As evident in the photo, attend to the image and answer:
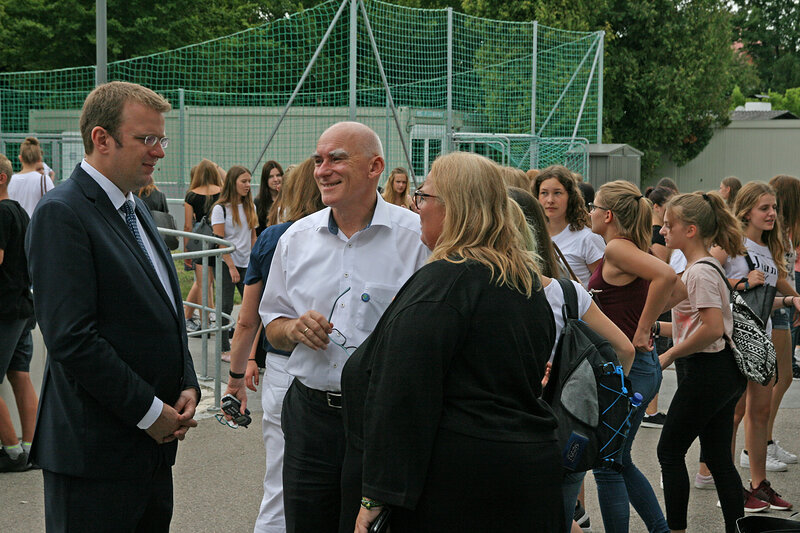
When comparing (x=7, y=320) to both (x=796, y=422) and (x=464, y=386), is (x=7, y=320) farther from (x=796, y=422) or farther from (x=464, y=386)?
(x=796, y=422)

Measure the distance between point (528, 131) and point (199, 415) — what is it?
14.6 meters

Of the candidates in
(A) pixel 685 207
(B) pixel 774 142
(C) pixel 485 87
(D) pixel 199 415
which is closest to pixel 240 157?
(C) pixel 485 87

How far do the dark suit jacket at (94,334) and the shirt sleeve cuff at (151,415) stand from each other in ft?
0.06

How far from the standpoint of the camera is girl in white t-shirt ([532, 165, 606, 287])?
19.5ft

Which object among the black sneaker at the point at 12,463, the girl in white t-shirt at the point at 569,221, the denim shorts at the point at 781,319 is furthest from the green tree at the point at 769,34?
the black sneaker at the point at 12,463

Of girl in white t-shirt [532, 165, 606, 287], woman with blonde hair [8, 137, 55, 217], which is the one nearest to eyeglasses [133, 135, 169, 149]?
girl in white t-shirt [532, 165, 606, 287]

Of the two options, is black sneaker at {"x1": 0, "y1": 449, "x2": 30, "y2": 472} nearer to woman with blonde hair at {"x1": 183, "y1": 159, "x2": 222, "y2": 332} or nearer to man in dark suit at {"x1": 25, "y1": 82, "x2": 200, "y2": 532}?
man in dark suit at {"x1": 25, "y1": 82, "x2": 200, "y2": 532}

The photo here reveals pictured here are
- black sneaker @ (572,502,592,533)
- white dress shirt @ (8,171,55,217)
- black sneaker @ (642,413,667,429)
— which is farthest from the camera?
white dress shirt @ (8,171,55,217)

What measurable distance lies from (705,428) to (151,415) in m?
2.98

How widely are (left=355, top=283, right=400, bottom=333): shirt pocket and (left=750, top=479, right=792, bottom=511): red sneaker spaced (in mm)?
3305

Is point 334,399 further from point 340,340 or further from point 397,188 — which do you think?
point 397,188

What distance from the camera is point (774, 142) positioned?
3706 cm

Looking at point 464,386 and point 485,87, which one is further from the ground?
point 485,87

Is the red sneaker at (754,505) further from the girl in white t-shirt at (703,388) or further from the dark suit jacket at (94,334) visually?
the dark suit jacket at (94,334)
